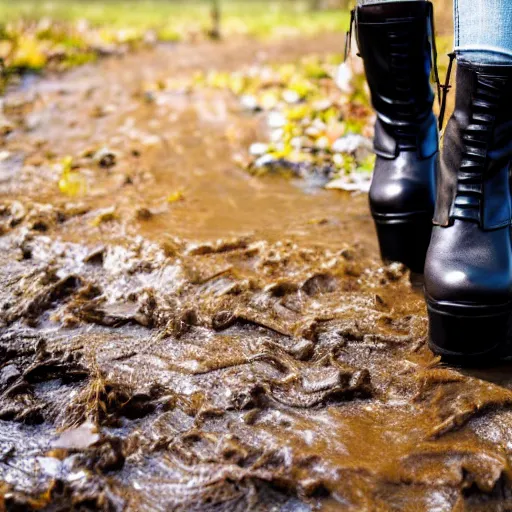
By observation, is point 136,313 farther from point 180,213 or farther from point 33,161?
point 33,161

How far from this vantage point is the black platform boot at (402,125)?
77.1 inches

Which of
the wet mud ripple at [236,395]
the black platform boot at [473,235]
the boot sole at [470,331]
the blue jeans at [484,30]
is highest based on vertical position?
the blue jeans at [484,30]

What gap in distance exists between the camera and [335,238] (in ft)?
8.29

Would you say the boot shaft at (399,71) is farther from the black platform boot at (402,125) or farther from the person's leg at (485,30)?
the person's leg at (485,30)

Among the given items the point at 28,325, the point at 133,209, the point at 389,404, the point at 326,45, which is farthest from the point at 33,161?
the point at 326,45

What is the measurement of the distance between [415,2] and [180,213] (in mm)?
1295

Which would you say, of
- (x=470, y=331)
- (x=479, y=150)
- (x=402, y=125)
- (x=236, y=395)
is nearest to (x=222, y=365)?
(x=236, y=395)

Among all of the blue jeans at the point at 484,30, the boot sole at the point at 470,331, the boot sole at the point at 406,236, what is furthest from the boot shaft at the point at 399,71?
the boot sole at the point at 470,331

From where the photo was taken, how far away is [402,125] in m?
2.10

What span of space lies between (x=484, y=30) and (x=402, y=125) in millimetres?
596

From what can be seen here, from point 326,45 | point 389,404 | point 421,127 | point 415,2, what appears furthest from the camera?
point 326,45

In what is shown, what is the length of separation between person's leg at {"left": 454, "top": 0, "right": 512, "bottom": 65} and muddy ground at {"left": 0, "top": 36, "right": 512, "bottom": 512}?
0.75 meters

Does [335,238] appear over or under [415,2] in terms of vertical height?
under

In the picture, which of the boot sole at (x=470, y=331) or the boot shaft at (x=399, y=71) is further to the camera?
the boot shaft at (x=399, y=71)
